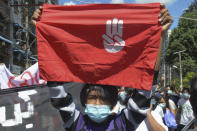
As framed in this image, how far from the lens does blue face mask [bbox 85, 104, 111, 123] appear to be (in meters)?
2.05

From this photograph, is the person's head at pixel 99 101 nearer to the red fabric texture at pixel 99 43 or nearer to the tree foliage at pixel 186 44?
the red fabric texture at pixel 99 43

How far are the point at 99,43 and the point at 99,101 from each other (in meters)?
0.58

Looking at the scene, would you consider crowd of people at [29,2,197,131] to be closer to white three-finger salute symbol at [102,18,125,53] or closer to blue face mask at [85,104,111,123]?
blue face mask at [85,104,111,123]

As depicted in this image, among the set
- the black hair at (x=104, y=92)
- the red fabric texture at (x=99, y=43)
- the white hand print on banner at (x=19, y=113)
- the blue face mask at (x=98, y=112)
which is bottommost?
the white hand print on banner at (x=19, y=113)

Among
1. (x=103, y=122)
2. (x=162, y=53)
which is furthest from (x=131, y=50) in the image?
(x=103, y=122)

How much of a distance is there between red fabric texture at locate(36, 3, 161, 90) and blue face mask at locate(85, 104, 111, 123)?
241mm

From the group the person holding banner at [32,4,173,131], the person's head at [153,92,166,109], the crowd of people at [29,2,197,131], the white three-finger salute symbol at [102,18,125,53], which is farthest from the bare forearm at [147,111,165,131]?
the person's head at [153,92,166,109]

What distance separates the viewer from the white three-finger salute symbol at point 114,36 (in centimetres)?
207

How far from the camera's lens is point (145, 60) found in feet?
6.51

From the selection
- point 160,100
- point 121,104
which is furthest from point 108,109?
point 160,100

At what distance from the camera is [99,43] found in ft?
7.03

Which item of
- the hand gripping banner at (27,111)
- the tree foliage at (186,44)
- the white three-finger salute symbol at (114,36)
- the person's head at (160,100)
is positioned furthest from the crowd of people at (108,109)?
the tree foliage at (186,44)

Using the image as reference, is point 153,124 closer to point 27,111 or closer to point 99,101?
point 99,101

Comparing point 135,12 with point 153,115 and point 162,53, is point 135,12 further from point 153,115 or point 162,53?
point 153,115
